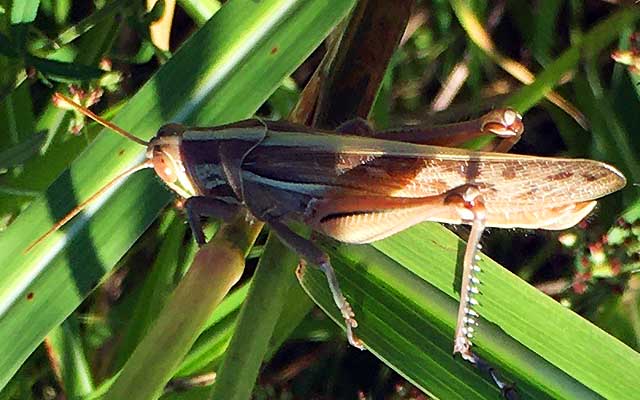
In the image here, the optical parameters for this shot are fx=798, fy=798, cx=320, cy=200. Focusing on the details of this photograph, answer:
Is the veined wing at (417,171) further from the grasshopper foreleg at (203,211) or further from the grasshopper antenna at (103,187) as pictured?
the grasshopper antenna at (103,187)

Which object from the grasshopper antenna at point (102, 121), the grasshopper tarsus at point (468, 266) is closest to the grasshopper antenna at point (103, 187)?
the grasshopper antenna at point (102, 121)

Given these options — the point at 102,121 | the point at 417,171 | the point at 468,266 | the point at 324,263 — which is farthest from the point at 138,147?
the point at 468,266

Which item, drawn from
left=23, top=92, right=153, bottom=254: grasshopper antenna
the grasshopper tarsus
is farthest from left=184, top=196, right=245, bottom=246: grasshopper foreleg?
the grasshopper tarsus

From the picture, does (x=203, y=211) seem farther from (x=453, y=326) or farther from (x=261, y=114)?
(x=261, y=114)

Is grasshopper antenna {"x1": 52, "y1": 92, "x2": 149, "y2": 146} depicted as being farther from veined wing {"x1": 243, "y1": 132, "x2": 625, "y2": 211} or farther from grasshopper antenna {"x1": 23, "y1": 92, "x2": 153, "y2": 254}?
veined wing {"x1": 243, "y1": 132, "x2": 625, "y2": 211}

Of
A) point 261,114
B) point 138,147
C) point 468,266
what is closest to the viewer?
point 468,266

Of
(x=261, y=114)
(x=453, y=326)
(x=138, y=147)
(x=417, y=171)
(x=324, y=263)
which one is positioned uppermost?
(x=261, y=114)

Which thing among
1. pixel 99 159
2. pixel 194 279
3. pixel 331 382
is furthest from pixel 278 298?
pixel 331 382
